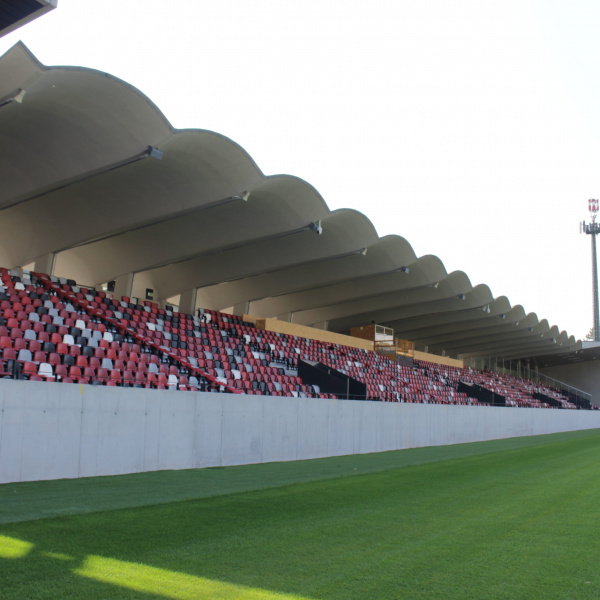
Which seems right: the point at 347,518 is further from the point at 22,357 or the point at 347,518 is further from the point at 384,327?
the point at 384,327

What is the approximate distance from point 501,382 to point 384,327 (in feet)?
53.6

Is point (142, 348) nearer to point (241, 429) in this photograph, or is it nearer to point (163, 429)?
point (241, 429)

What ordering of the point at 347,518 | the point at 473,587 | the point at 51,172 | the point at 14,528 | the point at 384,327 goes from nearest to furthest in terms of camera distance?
1. the point at 473,587
2. the point at 14,528
3. the point at 347,518
4. the point at 51,172
5. the point at 384,327

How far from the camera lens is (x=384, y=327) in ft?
117

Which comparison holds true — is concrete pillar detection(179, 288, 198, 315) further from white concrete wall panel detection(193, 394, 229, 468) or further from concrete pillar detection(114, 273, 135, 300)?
white concrete wall panel detection(193, 394, 229, 468)

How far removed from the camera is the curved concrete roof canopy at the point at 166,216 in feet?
43.6

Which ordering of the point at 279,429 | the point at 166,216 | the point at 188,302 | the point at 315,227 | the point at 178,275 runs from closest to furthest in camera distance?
1. the point at 279,429
2. the point at 166,216
3. the point at 315,227
4. the point at 178,275
5. the point at 188,302

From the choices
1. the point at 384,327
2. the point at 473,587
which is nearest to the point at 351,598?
the point at 473,587

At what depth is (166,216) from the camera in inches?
692

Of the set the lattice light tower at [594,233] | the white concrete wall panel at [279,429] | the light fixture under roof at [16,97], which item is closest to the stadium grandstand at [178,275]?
the light fixture under roof at [16,97]

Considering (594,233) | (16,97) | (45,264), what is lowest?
(45,264)

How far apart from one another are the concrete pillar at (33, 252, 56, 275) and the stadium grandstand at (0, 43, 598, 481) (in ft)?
0.30

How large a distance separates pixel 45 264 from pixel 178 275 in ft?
17.8

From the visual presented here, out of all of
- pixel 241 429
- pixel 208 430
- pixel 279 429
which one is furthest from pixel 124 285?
pixel 208 430
